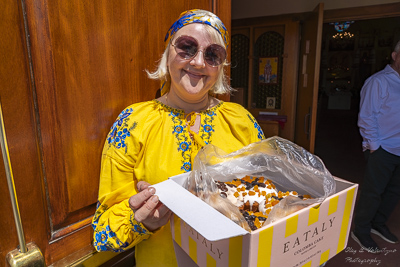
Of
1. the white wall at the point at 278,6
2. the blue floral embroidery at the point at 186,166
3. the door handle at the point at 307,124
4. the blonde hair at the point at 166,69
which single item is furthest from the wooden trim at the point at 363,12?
the blue floral embroidery at the point at 186,166

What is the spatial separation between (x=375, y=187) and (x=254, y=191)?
6.61ft

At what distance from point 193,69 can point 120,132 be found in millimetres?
325

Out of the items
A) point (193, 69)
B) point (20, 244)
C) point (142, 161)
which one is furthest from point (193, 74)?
point (20, 244)

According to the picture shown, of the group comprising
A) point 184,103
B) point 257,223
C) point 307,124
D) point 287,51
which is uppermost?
point 287,51

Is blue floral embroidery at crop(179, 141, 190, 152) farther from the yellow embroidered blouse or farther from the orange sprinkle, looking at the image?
the orange sprinkle

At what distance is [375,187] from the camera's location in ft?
7.61

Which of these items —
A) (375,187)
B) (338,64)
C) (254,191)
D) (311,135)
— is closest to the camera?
(254,191)

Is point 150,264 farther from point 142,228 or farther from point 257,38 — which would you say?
point 257,38

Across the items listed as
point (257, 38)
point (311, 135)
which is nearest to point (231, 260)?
point (311, 135)

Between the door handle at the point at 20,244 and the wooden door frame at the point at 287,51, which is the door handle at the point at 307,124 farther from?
the door handle at the point at 20,244

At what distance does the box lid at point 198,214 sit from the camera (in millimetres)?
518

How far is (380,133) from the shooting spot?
2238 mm

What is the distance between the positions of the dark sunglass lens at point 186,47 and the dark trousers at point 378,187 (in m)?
1.99

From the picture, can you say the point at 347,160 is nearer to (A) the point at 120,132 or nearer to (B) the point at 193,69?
(B) the point at 193,69
